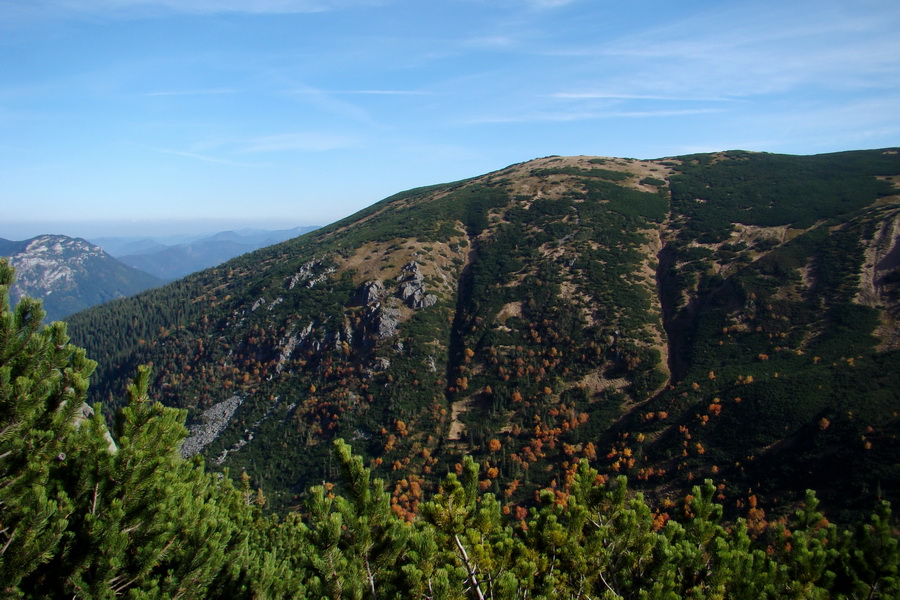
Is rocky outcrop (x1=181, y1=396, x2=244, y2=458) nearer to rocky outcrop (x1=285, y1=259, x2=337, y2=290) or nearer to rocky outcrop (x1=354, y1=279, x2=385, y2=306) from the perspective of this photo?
rocky outcrop (x1=354, y1=279, x2=385, y2=306)

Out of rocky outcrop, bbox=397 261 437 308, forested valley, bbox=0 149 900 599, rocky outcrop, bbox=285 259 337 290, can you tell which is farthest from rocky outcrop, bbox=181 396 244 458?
rocky outcrop, bbox=397 261 437 308

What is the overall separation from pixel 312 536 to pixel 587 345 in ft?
353

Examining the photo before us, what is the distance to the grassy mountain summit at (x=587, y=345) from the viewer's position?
74500 mm

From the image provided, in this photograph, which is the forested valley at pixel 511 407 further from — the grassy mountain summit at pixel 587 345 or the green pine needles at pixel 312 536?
the grassy mountain summit at pixel 587 345

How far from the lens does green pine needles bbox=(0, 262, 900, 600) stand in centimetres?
738

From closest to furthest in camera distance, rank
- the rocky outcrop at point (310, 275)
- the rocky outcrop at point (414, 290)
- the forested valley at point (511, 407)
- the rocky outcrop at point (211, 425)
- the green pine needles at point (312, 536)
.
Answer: the green pine needles at point (312, 536), the forested valley at point (511, 407), the rocky outcrop at point (211, 425), the rocky outcrop at point (414, 290), the rocky outcrop at point (310, 275)

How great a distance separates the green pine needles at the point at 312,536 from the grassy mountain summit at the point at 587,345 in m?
65.2

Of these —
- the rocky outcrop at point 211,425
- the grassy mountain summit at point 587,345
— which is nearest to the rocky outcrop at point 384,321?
the grassy mountain summit at point 587,345

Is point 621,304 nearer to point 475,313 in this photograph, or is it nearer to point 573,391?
point 573,391

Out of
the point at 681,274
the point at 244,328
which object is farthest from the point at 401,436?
the point at 681,274

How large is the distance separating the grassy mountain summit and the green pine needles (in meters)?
65.2

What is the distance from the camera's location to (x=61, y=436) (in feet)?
26.3

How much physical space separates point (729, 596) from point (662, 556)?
1820 mm

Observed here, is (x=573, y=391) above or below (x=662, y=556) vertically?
below
